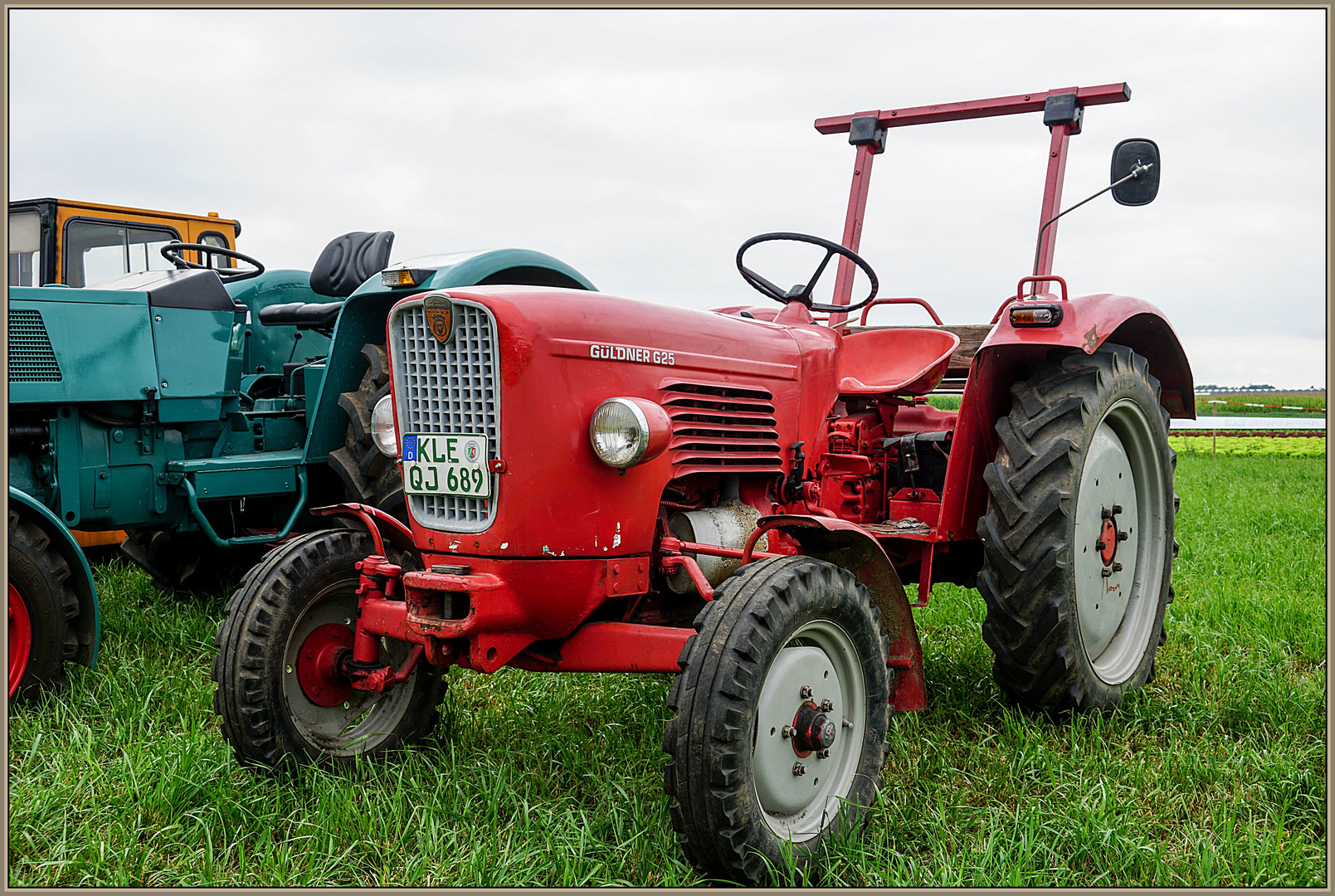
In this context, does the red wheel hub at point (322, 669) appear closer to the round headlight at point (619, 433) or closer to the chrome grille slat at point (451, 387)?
the chrome grille slat at point (451, 387)

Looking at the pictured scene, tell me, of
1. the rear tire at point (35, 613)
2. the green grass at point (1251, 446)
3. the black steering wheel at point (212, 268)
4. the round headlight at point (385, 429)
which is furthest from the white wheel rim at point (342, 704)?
the green grass at point (1251, 446)

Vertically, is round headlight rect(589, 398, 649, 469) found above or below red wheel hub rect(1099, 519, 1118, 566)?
above

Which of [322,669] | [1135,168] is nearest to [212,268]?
[322,669]

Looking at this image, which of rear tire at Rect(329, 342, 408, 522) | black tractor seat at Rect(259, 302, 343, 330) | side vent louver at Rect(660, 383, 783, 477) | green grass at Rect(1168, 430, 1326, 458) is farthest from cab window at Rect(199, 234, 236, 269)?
green grass at Rect(1168, 430, 1326, 458)

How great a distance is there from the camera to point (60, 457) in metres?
4.22

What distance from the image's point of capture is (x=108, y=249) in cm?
718

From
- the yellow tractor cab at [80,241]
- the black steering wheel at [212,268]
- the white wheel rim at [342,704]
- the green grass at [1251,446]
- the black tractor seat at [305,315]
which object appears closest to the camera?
the white wheel rim at [342,704]

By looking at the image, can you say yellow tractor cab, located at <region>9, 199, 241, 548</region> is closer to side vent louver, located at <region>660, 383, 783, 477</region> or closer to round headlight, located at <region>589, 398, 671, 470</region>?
side vent louver, located at <region>660, 383, 783, 477</region>

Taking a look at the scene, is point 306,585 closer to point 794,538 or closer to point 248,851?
point 248,851

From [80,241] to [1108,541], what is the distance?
689 cm

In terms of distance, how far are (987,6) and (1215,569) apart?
4.12 metres

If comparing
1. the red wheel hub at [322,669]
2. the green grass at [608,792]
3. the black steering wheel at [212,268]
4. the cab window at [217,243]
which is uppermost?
the cab window at [217,243]

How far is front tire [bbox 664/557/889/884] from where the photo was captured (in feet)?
7.25

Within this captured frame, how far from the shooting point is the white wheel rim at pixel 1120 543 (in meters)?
3.40
